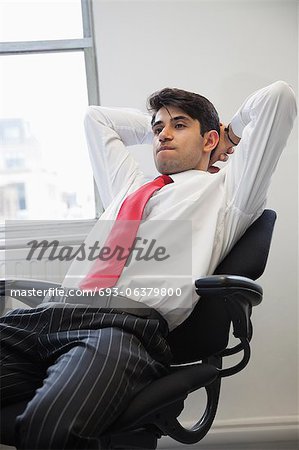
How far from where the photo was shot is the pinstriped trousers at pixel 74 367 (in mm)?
935

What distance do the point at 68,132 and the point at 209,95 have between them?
0.64m

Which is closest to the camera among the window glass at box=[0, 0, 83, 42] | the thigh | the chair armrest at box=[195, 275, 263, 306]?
the thigh

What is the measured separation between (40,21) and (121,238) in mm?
1333

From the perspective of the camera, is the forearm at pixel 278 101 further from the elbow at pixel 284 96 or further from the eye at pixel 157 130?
the eye at pixel 157 130

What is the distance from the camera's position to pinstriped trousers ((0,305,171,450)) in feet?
3.07

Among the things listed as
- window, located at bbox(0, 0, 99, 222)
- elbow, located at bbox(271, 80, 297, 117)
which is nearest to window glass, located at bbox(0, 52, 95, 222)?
window, located at bbox(0, 0, 99, 222)

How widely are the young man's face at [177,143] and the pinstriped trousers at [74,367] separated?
513 millimetres

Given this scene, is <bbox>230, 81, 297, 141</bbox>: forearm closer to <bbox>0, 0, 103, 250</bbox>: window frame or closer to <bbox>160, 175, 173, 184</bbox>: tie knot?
<bbox>160, 175, 173, 184</bbox>: tie knot

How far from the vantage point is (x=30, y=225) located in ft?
7.03

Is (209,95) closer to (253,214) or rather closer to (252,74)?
(252,74)

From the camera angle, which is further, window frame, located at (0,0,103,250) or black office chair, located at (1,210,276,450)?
window frame, located at (0,0,103,250)

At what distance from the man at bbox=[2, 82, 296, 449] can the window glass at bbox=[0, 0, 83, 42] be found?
670mm

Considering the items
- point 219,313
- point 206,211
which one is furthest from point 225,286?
point 206,211

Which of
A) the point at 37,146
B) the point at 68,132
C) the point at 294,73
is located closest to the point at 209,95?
the point at 294,73
